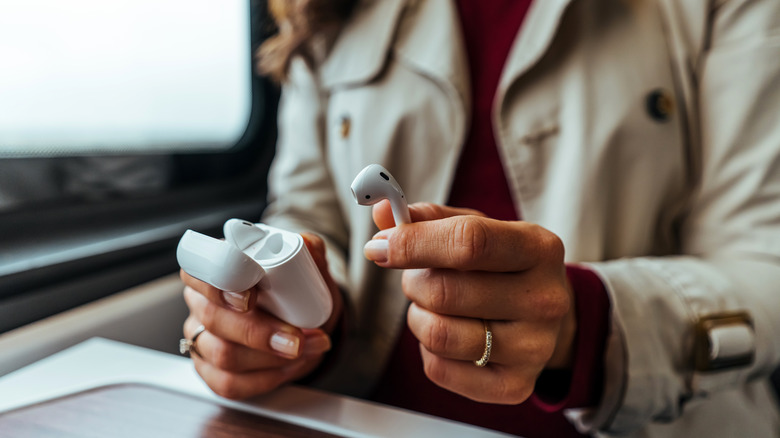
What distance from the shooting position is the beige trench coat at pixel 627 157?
39cm

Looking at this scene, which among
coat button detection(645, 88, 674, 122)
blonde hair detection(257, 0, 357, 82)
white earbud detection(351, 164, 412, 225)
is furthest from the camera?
blonde hair detection(257, 0, 357, 82)

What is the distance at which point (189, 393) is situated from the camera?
36 centimetres

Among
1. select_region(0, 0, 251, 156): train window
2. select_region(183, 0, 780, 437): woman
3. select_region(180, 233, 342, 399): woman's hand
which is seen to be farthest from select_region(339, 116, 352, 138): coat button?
select_region(0, 0, 251, 156): train window

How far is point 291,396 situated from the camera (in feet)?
1.19

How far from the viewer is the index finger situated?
24 cm

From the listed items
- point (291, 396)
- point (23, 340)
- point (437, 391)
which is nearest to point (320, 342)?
point (291, 396)

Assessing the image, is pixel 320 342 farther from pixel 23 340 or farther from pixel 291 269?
pixel 23 340

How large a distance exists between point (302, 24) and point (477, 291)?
47 cm

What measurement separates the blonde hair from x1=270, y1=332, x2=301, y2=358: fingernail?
421 mm

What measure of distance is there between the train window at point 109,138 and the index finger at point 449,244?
44cm

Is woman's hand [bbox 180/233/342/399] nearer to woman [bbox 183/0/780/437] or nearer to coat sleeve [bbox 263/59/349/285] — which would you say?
woman [bbox 183/0/780/437]

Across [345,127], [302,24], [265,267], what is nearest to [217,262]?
[265,267]

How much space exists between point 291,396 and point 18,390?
0.67 ft

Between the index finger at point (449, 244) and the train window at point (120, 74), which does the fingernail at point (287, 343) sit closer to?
the index finger at point (449, 244)
